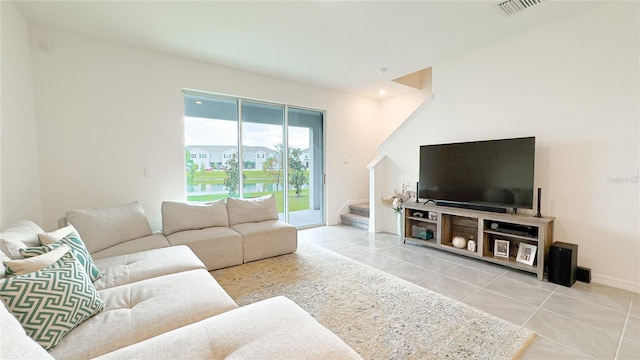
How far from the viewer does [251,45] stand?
3281mm

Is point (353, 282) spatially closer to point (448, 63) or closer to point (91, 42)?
point (448, 63)

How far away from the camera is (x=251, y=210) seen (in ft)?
11.9

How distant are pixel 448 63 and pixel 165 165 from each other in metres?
4.25

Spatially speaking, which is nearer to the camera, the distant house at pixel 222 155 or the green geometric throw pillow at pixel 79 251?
the green geometric throw pillow at pixel 79 251

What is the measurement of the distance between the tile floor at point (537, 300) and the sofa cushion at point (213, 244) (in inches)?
55.1

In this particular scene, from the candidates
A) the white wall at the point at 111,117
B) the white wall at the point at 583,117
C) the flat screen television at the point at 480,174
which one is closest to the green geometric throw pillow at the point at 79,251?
the white wall at the point at 111,117

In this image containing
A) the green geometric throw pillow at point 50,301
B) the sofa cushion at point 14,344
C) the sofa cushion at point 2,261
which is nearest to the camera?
the sofa cushion at point 14,344

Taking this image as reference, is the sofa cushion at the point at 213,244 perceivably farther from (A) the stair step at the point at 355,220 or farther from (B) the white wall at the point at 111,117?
(A) the stair step at the point at 355,220

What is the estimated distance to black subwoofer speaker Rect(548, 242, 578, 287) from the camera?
2.53 meters

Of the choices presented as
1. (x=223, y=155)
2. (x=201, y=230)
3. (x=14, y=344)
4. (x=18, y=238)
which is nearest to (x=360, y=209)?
(x=223, y=155)

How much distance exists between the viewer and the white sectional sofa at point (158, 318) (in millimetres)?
1038

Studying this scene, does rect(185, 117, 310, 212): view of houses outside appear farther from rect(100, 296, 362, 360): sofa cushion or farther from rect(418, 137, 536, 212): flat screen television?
rect(100, 296, 362, 360): sofa cushion

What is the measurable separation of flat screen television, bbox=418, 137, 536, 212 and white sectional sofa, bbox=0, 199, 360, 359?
2.82 metres

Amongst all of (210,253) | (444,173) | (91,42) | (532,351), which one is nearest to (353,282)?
(532,351)
